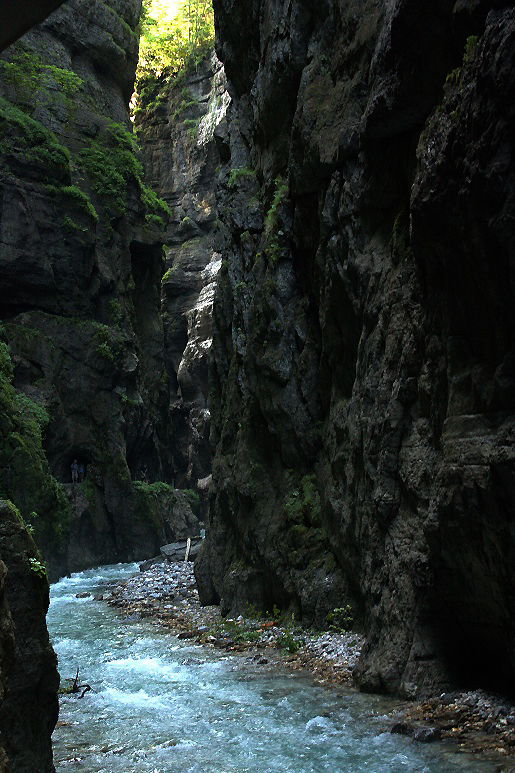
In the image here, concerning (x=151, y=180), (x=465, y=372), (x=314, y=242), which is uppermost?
(x=151, y=180)

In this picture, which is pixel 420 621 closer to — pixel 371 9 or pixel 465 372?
pixel 465 372

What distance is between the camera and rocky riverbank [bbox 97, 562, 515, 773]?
667 centimetres

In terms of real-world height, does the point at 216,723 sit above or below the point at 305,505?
below

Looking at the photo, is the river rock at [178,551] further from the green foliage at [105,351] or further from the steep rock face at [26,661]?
the steep rock face at [26,661]

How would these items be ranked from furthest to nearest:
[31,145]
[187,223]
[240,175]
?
[187,223] < [31,145] < [240,175]

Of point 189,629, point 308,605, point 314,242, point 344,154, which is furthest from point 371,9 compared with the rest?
point 189,629

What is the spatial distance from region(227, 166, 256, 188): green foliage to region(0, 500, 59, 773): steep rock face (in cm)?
1372

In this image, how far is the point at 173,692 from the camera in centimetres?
977

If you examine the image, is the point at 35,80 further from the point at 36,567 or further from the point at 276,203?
the point at 36,567

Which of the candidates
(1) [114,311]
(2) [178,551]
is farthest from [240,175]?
(1) [114,311]

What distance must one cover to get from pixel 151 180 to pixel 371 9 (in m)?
44.1

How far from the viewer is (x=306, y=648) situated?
11188 mm

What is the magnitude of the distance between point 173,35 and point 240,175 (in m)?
41.7

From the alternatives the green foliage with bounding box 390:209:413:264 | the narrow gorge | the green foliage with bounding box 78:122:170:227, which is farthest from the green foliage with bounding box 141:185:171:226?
the green foliage with bounding box 390:209:413:264
